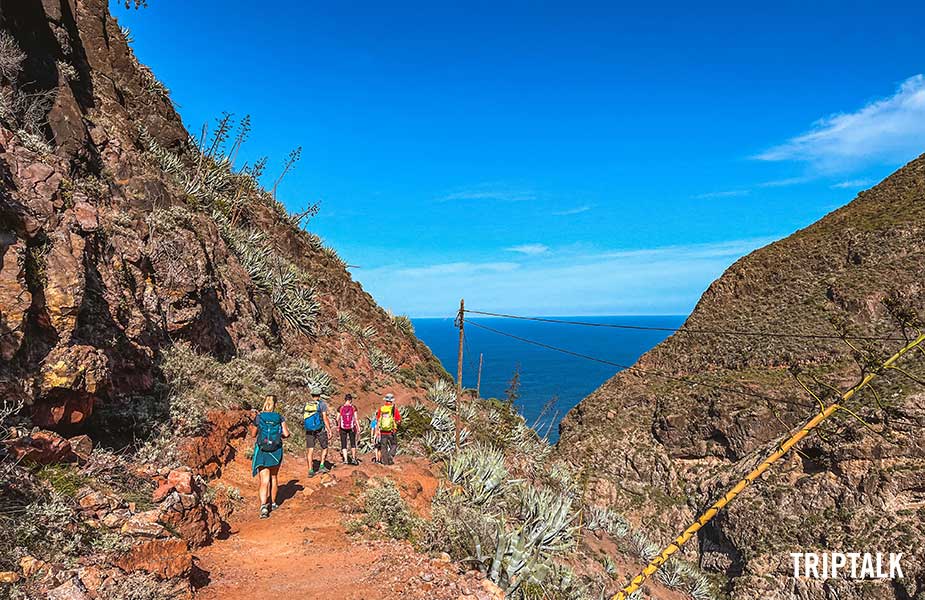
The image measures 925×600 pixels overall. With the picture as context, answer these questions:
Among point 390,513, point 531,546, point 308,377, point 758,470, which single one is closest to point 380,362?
point 308,377

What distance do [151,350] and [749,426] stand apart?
41.3 meters

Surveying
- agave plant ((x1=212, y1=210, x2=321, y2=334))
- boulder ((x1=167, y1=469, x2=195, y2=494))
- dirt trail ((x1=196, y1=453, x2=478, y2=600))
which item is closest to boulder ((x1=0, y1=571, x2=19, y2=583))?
dirt trail ((x1=196, y1=453, x2=478, y2=600))

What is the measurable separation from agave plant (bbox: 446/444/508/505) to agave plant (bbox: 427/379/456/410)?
716 cm

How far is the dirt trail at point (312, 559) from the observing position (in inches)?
215

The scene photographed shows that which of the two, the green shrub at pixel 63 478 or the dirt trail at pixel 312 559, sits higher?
the green shrub at pixel 63 478

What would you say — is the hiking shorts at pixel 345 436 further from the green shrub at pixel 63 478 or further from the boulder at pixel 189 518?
the green shrub at pixel 63 478

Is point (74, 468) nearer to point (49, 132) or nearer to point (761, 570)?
point (49, 132)

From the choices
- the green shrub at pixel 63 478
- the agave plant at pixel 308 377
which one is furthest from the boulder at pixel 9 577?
the agave plant at pixel 308 377

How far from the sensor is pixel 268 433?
752cm

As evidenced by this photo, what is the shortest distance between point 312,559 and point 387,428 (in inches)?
165

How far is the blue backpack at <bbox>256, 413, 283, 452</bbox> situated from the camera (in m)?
7.49

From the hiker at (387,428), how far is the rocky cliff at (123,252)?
432 centimetres

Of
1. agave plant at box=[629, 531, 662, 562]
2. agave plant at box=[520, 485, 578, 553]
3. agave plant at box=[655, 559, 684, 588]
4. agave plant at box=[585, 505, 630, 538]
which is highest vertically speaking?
agave plant at box=[520, 485, 578, 553]

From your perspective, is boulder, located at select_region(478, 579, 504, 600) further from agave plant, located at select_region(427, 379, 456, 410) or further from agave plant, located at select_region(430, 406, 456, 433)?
agave plant, located at select_region(427, 379, 456, 410)
